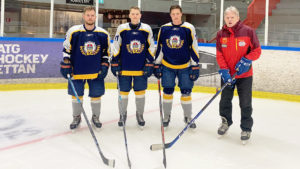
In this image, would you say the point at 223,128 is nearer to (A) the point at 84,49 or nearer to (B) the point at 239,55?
(B) the point at 239,55

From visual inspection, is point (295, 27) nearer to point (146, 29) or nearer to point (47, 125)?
point (146, 29)

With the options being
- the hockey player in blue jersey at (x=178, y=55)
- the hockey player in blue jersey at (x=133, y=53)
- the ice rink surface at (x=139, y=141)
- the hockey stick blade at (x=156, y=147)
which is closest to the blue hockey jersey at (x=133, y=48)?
the hockey player in blue jersey at (x=133, y=53)

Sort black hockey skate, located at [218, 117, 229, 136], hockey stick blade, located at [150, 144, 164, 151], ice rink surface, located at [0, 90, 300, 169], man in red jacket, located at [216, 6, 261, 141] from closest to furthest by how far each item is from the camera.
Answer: ice rink surface, located at [0, 90, 300, 169] → hockey stick blade, located at [150, 144, 164, 151] → man in red jacket, located at [216, 6, 261, 141] → black hockey skate, located at [218, 117, 229, 136]

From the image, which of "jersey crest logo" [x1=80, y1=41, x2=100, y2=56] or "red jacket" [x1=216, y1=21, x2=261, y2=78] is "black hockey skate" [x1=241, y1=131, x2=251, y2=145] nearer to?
"red jacket" [x1=216, y1=21, x2=261, y2=78]

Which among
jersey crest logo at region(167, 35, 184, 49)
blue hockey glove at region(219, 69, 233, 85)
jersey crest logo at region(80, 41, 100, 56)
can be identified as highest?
jersey crest logo at region(167, 35, 184, 49)

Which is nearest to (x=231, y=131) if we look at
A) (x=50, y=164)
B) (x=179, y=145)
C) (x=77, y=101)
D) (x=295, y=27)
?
(x=179, y=145)

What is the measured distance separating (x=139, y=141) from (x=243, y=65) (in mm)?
1005

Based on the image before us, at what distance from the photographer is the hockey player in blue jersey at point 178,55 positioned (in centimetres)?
257

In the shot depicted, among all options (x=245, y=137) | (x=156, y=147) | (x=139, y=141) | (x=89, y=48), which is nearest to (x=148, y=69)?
(x=89, y=48)

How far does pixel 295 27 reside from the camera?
15.8 ft

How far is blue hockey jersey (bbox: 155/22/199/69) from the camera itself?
2573 millimetres

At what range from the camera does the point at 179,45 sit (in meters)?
2.58

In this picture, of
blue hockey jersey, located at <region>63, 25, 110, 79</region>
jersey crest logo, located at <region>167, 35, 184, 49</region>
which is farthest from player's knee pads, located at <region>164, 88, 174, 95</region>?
blue hockey jersey, located at <region>63, 25, 110, 79</region>

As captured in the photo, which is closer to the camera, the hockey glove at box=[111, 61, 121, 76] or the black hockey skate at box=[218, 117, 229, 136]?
the black hockey skate at box=[218, 117, 229, 136]
